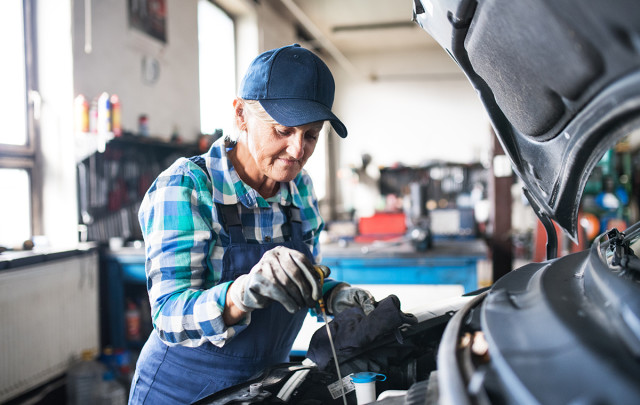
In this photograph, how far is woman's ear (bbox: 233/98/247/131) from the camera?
1257mm

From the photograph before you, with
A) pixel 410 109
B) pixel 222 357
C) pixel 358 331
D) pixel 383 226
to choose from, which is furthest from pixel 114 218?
pixel 410 109

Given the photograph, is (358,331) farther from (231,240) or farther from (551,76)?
(551,76)

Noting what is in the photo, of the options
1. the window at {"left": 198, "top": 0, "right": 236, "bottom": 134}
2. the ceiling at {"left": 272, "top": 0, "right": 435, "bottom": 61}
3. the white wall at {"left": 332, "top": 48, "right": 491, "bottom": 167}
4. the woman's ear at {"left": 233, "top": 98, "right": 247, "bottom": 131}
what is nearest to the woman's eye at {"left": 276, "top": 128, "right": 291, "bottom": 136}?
the woman's ear at {"left": 233, "top": 98, "right": 247, "bottom": 131}

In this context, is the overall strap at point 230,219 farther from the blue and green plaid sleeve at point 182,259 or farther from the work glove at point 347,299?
the work glove at point 347,299

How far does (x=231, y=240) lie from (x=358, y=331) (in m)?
0.40

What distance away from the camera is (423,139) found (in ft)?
31.3

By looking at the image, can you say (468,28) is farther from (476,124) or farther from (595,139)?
(476,124)

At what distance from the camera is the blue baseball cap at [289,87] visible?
1105mm

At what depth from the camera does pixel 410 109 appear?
965cm

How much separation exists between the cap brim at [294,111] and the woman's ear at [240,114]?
14 centimetres

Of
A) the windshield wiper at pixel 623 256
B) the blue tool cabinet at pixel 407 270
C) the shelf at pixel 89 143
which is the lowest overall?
the blue tool cabinet at pixel 407 270

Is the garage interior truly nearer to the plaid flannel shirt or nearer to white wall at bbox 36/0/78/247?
white wall at bbox 36/0/78/247

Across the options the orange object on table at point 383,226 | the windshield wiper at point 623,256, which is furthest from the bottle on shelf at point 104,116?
the windshield wiper at point 623,256

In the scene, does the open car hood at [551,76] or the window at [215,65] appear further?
the window at [215,65]
